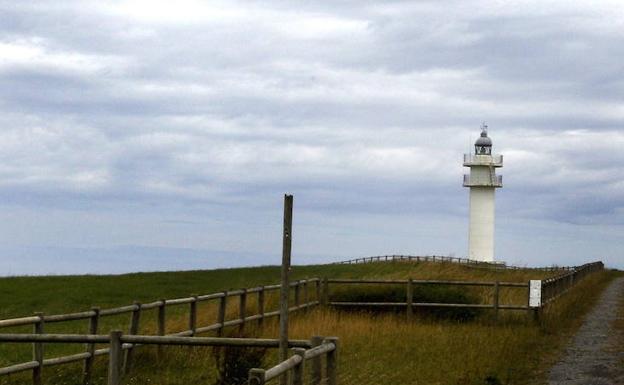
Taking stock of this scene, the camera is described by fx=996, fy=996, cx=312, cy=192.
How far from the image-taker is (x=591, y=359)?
1841 centimetres

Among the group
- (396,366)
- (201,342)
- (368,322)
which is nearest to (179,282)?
(368,322)

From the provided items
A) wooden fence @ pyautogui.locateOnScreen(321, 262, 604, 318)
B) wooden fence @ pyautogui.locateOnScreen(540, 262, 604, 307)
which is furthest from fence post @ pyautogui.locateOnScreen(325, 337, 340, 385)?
wooden fence @ pyautogui.locateOnScreen(540, 262, 604, 307)

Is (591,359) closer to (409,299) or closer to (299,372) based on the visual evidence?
(409,299)

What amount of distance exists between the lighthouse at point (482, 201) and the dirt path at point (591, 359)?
44.0 metres

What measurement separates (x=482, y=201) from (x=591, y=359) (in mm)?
54631

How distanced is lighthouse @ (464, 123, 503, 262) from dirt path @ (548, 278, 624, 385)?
44.0 m

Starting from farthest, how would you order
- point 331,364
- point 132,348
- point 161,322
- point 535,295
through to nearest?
point 535,295, point 161,322, point 132,348, point 331,364

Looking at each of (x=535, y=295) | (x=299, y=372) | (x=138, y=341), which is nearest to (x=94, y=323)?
(x=138, y=341)

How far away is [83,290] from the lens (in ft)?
134

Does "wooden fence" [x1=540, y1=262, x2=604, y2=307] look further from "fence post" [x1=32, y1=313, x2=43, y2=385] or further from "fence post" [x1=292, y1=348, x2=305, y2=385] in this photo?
"fence post" [x1=292, y1=348, x2=305, y2=385]

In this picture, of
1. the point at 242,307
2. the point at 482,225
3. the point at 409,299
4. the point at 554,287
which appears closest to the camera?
the point at 242,307

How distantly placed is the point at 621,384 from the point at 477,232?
57740 mm

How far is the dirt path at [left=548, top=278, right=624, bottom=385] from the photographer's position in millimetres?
15688

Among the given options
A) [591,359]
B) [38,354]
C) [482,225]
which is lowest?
[591,359]
